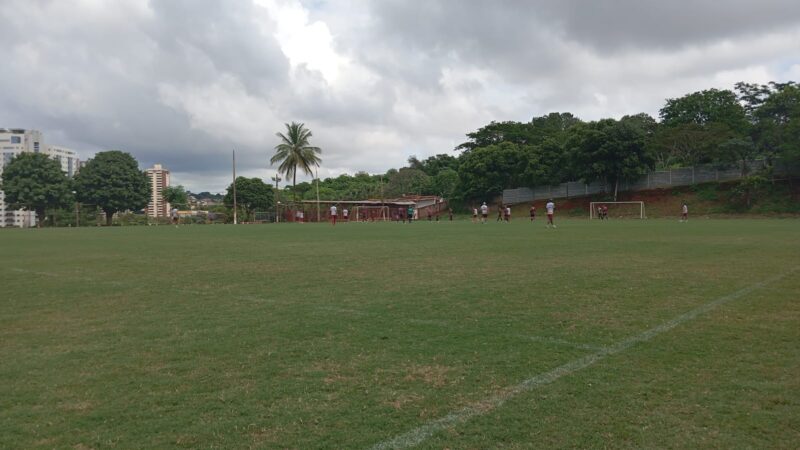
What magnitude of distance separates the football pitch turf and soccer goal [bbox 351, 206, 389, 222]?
173 ft

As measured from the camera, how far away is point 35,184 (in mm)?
58031

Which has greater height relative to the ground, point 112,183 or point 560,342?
point 112,183

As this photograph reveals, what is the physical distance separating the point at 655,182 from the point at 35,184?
2598 inches

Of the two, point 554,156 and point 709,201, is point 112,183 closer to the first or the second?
point 554,156

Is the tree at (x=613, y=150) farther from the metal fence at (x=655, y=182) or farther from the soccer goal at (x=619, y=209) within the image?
the metal fence at (x=655, y=182)

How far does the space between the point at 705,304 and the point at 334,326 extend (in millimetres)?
4606

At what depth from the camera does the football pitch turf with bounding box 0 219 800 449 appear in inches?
123

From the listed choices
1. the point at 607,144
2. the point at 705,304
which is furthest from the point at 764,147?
the point at 705,304

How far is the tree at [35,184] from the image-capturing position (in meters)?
57.7

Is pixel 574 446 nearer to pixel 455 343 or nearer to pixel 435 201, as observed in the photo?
pixel 455 343

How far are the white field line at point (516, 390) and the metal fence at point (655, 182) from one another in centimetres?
4837

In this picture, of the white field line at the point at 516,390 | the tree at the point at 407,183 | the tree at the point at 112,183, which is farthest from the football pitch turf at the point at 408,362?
the tree at the point at 407,183

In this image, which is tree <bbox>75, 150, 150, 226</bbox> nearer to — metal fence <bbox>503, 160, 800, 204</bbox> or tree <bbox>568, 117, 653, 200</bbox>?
metal fence <bbox>503, 160, 800, 204</bbox>

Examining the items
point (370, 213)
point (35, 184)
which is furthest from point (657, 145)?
point (35, 184)
